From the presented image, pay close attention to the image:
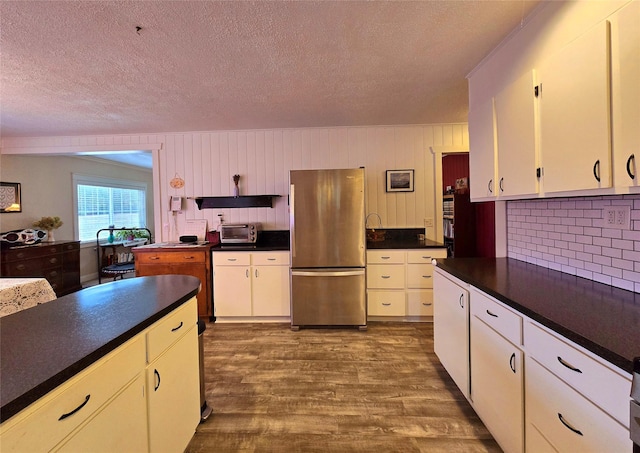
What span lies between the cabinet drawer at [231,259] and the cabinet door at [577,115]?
8.95 ft

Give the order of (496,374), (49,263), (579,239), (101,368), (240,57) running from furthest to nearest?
(49,263) → (240,57) → (579,239) → (496,374) → (101,368)

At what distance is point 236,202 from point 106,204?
3841mm

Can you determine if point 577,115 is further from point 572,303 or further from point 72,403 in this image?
point 72,403

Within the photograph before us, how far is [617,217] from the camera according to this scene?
4.46 ft

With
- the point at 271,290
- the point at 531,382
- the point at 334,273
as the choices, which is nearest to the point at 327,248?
the point at 334,273

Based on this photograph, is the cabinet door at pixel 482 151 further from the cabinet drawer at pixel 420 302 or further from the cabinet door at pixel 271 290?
the cabinet door at pixel 271 290

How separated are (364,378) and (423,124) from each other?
2947 mm

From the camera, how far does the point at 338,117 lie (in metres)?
3.24

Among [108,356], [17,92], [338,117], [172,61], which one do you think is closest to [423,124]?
[338,117]

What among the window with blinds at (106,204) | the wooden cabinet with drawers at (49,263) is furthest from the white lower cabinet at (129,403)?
the window with blinds at (106,204)

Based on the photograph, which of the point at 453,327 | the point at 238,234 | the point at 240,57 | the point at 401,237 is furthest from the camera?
the point at 401,237

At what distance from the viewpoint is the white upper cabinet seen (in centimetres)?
101

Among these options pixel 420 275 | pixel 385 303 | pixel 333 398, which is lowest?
pixel 333 398

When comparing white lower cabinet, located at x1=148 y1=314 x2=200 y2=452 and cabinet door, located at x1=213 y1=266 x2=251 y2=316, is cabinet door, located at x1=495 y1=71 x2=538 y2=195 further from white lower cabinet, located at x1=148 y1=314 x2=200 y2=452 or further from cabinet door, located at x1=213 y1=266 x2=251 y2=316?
cabinet door, located at x1=213 y1=266 x2=251 y2=316
